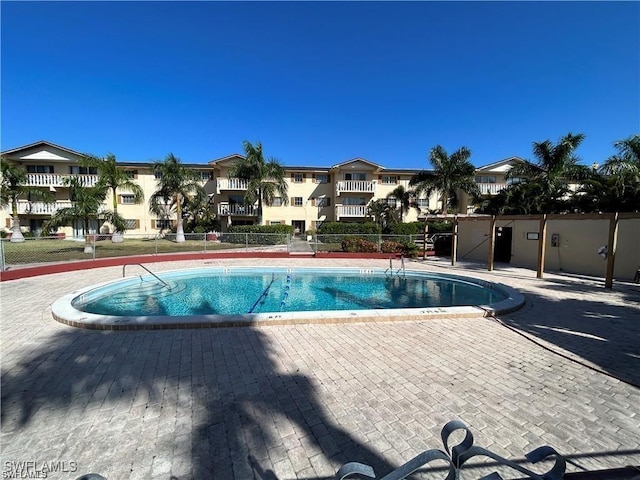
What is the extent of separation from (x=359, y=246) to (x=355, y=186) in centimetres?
1553

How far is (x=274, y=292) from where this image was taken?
1132 cm

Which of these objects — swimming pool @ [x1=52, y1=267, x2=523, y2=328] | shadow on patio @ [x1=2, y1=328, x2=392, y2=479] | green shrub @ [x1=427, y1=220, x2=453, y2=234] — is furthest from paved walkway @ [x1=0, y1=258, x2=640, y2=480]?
green shrub @ [x1=427, y1=220, x2=453, y2=234]

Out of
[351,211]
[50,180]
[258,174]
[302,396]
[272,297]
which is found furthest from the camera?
[351,211]

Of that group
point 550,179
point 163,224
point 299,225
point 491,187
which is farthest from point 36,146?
point 491,187

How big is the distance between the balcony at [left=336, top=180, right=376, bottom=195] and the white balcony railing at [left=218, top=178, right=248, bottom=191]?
1108 centimetres

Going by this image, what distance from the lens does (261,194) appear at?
95.5 feet

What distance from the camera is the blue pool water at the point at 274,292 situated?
30.1ft

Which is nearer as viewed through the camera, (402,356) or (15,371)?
(15,371)

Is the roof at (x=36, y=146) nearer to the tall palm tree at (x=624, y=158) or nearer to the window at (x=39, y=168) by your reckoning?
the window at (x=39, y=168)

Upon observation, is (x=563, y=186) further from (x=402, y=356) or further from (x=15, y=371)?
(x=15, y=371)

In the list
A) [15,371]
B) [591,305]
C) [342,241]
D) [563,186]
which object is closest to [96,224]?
[342,241]

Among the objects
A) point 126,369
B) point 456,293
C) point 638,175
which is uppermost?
point 638,175

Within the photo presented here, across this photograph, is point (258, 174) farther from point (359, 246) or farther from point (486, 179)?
point (486, 179)

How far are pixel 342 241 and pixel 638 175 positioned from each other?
1580 centimetres
